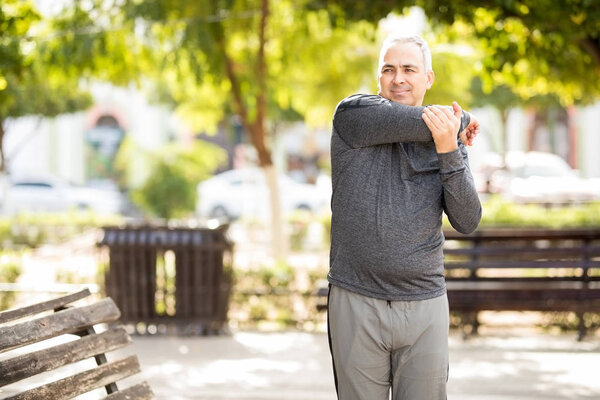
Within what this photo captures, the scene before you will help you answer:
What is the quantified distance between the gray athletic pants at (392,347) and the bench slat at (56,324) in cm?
100

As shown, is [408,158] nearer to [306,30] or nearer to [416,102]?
[416,102]

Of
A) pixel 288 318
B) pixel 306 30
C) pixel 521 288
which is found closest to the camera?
pixel 521 288

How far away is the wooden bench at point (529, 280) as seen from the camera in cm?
716

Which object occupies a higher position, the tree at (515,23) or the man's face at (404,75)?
the tree at (515,23)

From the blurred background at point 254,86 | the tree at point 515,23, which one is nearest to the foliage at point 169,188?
the blurred background at point 254,86

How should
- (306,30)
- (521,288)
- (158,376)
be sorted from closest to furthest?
(158,376) < (521,288) < (306,30)

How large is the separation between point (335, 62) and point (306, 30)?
9.57 feet

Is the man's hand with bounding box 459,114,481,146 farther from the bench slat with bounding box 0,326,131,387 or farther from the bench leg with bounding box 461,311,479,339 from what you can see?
the bench leg with bounding box 461,311,479,339

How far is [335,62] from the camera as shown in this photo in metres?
13.4

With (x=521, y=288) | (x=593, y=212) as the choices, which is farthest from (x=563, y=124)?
(x=521, y=288)

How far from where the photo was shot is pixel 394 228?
2.87m

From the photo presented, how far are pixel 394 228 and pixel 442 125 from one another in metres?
0.36

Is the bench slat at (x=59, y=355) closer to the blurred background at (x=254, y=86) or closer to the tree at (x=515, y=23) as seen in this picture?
the blurred background at (x=254, y=86)

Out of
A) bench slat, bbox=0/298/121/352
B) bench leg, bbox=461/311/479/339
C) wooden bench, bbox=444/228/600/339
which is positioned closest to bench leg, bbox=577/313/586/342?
wooden bench, bbox=444/228/600/339
